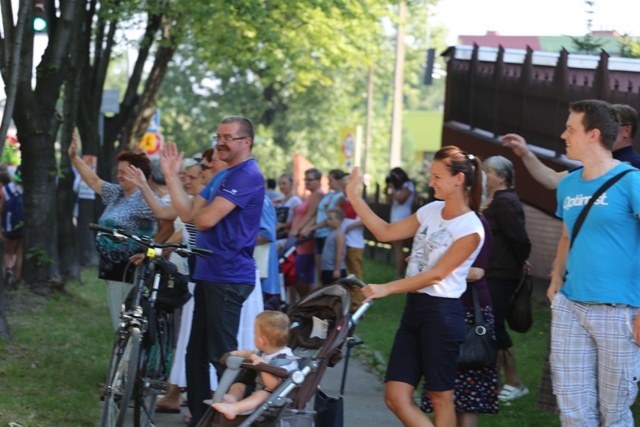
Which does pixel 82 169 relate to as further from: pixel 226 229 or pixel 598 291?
pixel 598 291

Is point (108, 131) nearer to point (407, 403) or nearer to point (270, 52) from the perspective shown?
point (270, 52)

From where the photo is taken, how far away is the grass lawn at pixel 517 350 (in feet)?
29.7

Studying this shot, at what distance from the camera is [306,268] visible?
1667cm

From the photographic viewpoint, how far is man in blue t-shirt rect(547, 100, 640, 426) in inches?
236

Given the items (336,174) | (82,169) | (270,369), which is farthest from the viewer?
(336,174)

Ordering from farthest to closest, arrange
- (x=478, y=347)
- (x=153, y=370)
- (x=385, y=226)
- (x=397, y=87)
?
(x=397, y=87) → (x=153, y=370) → (x=478, y=347) → (x=385, y=226)

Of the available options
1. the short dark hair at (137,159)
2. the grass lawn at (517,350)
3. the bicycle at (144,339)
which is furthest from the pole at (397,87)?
the bicycle at (144,339)

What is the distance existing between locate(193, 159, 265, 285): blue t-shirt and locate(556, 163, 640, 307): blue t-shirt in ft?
7.14

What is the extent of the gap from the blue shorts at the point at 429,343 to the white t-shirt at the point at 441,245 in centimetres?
7

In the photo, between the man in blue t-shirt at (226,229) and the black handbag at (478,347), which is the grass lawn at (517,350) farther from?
the man in blue t-shirt at (226,229)

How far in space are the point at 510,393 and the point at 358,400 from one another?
49.1 inches

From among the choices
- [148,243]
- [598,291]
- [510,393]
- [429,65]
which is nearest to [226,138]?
[148,243]

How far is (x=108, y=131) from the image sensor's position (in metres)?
23.2

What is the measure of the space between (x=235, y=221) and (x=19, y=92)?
6.79 m
